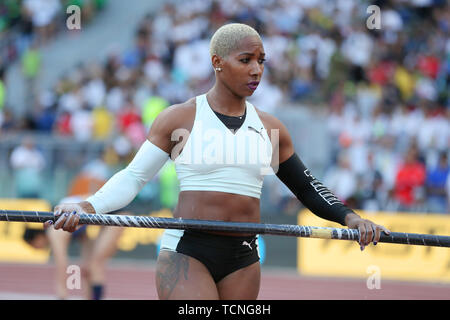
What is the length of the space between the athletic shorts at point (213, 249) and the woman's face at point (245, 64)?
32.3 inches

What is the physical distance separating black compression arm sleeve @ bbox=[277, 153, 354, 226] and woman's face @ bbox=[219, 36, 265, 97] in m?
0.56

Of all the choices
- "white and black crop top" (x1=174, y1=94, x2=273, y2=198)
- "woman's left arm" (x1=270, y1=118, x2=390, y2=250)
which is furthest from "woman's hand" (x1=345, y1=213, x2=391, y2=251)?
"white and black crop top" (x1=174, y1=94, x2=273, y2=198)

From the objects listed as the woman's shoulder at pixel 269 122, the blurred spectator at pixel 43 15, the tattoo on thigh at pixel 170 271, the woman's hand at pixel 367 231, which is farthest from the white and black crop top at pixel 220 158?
the blurred spectator at pixel 43 15

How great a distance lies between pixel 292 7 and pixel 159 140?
1278 centimetres

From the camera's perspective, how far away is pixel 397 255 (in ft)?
43.6

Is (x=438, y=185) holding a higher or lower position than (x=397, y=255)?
higher

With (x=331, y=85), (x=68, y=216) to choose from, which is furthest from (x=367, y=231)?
(x=331, y=85)

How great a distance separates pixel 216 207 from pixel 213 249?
0.23 metres

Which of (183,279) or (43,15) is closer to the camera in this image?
(183,279)

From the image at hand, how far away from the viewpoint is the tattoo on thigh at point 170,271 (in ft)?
14.7

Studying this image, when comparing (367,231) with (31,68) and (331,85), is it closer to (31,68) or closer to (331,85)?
(331,85)

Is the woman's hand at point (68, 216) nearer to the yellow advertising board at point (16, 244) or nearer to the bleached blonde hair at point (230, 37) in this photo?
the bleached blonde hair at point (230, 37)

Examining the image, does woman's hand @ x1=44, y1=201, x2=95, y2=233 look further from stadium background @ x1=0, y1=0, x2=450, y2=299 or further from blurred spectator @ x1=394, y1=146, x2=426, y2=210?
blurred spectator @ x1=394, y1=146, x2=426, y2=210

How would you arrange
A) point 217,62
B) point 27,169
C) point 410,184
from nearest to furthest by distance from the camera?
point 217,62 → point 410,184 → point 27,169
